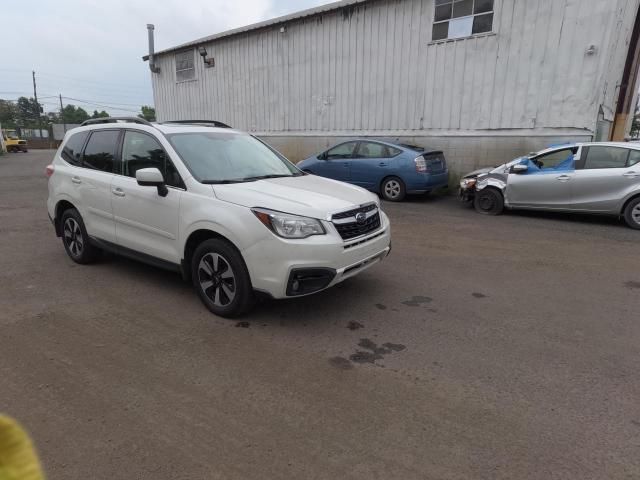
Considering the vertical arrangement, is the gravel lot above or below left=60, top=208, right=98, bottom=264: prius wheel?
below

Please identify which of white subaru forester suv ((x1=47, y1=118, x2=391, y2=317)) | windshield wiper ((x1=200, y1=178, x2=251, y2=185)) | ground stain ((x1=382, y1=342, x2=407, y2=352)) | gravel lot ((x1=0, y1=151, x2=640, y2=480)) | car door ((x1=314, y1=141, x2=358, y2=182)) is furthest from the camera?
car door ((x1=314, y1=141, x2=358, y2=182))

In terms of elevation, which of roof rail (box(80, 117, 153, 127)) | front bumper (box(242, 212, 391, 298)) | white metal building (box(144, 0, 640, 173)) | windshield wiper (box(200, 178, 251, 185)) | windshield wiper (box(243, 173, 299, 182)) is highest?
white metal building (box(144, 0, 640, 173))

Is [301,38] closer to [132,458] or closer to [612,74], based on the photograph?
[612,74]

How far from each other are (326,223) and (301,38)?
12832mm

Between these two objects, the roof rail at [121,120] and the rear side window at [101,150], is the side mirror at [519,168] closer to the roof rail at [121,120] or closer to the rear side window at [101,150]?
the roof rail at [121,120]

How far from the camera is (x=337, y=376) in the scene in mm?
3031

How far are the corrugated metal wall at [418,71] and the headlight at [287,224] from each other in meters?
9.40

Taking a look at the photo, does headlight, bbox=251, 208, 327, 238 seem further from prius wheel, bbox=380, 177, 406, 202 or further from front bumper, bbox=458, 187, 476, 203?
prius wheel, bbox=380, 177, 406, 202

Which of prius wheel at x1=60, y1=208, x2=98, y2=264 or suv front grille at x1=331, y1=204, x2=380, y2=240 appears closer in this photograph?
suv front grille at x1=331, y1=204, x2=380, y2=240

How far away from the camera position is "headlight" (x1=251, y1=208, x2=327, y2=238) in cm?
348

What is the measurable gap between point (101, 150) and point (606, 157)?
320 inches

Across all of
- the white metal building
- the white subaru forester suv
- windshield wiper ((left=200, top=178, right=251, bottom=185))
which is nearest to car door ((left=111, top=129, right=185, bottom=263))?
the white subaru forester suv

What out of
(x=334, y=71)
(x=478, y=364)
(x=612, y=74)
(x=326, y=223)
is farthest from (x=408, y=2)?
(x=478, y=364)

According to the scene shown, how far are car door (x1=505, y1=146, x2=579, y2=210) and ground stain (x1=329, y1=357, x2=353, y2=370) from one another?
21.8 ft
